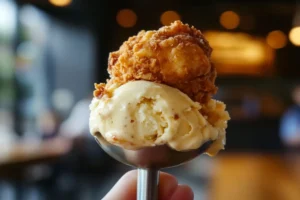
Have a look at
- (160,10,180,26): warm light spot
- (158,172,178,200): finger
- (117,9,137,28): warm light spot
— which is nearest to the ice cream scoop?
(158,172,178,200): finger

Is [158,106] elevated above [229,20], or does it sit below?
below

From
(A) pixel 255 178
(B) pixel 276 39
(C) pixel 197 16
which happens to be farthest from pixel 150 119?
(B) pixel 276 39

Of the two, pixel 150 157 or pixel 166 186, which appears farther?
pixel 166 186

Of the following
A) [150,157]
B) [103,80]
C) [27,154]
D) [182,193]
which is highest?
[150,157]

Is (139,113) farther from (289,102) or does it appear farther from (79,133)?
(289,102)

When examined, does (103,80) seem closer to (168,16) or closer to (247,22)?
(168,16)

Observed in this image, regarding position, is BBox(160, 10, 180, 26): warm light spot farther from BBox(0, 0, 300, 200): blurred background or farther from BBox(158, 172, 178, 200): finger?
BBox(158, 172, 178, 200): finger
